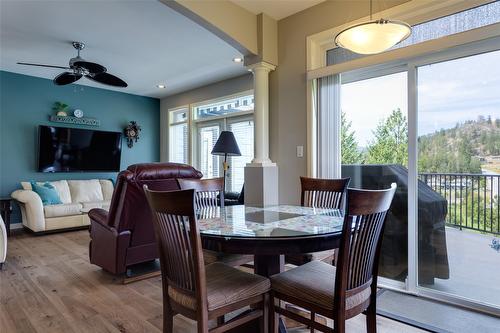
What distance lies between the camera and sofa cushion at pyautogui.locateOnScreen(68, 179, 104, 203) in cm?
580

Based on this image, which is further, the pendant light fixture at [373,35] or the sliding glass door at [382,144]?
the sliding glass door at [382,144]

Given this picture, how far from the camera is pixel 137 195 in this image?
9.34ft


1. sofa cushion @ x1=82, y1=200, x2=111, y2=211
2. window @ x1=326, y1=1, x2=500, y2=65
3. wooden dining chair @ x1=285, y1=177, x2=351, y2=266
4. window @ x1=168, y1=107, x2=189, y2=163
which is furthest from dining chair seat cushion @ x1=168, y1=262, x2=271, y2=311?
window @ x1=168, y1=107, x2=189, y2=163

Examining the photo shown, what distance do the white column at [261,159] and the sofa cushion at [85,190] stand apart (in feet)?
12.7

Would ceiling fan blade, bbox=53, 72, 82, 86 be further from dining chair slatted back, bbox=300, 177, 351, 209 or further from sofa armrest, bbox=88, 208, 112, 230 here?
dining chair slatted back, bbox=300, 177, 351, 209

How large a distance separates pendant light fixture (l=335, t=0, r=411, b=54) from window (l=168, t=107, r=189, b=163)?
5.24m

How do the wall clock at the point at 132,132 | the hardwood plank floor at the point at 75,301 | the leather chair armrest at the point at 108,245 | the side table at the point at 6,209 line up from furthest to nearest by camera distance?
the wall clock at the point at 132,132 < the side table at the point at 6,209 < the leather chair armrest at the point at 108,245 < the hardwood plank floor at the point at 75,301

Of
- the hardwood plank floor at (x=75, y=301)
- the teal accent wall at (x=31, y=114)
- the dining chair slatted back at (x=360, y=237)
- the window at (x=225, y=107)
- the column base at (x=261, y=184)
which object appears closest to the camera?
the dining chair slatted back at (x=360, y=237)

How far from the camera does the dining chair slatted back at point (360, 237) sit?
1.30 meters

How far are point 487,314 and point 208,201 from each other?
7.64 ft

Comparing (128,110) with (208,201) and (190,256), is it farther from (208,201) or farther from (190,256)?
(190,256)

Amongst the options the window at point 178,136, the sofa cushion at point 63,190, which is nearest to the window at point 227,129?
the window at point 178,136

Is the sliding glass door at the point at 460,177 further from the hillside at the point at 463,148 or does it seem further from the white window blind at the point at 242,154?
the white window blind at the point at 242,154

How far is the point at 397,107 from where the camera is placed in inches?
111
